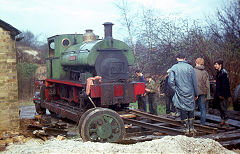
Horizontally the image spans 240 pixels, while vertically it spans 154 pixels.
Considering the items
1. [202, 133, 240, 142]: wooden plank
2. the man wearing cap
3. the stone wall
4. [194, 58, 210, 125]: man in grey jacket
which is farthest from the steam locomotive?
[202, 133, 240, 142]: wooden plank

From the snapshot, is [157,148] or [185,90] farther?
[185,90]

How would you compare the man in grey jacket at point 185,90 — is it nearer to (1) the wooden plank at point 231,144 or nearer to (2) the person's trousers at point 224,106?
(1) the wooden plank at point 231,144

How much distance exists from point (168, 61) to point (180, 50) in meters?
0.71

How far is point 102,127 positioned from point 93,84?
1.99 meters

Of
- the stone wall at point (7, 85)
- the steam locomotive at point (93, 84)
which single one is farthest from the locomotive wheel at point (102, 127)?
the stone wall at point (7, 85)

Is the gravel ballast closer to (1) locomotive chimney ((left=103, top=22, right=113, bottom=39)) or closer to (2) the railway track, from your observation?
(2) the railway track

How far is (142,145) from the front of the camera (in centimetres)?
476

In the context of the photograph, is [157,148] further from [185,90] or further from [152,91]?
[152,91]

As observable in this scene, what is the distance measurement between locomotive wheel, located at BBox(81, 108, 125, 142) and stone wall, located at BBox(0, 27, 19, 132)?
3.16 m

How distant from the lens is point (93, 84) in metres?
7.67

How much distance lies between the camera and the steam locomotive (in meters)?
5.92

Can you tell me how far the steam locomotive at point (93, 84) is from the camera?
19.4ft

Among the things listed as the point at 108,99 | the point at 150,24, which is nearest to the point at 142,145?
the point at 108,99

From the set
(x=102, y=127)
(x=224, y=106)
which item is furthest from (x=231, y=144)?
(x=102, y=127)
